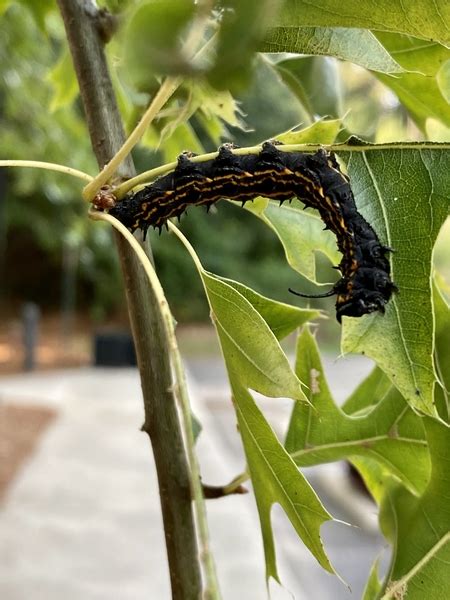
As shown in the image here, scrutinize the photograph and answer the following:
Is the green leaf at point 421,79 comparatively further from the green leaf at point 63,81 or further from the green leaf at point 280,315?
the green leaf at point 63,81

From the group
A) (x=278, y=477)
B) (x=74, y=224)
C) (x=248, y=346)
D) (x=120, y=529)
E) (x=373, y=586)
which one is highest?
(x=74, y=224)

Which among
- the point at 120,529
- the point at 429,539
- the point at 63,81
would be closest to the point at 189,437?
the point at 429,539

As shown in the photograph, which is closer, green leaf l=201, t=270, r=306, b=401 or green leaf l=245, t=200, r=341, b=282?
green leaf l=201, t=270, r=306, b=401

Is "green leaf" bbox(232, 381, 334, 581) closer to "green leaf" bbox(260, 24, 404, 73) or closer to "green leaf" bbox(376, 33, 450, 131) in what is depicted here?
"green leaf" bbox(260, 24, 404, 73)

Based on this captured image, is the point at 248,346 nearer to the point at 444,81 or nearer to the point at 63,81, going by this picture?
the point at 444,81

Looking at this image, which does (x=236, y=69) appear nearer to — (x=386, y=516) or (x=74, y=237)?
(x=386, y=516)

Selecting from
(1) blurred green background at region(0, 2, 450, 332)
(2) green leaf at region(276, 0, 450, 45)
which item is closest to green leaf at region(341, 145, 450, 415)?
(2) green leaf at region(276, 0, 450, 45)
